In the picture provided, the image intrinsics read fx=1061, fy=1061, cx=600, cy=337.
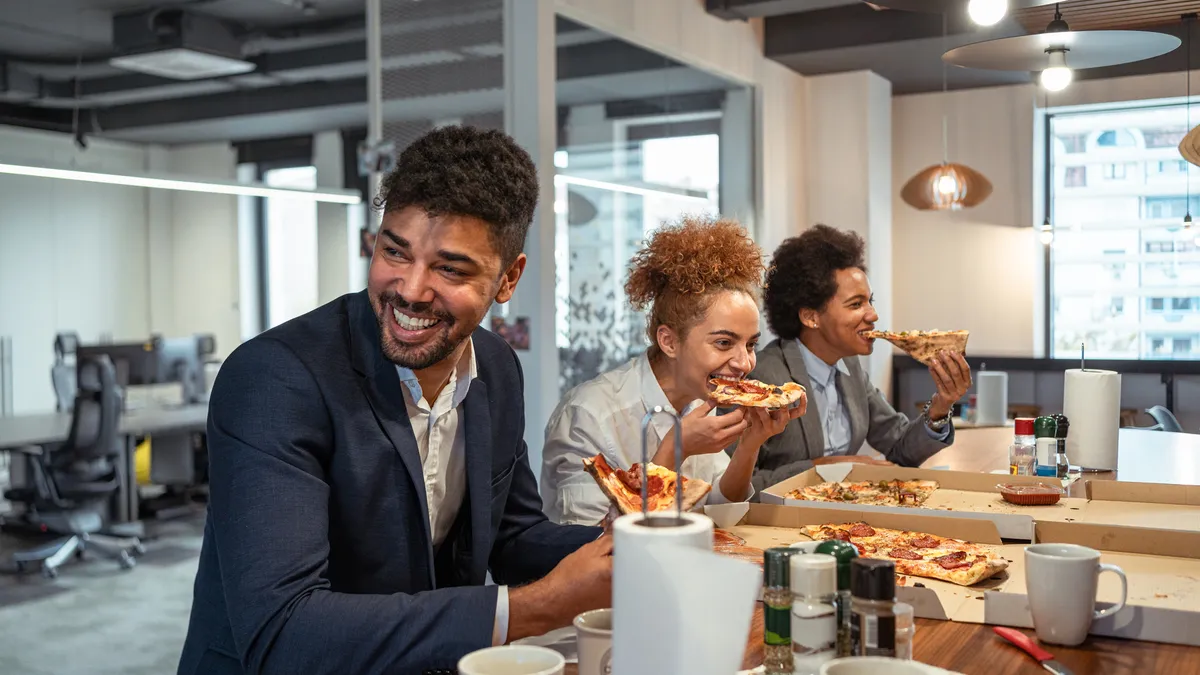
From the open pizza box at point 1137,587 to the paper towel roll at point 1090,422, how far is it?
0.94 m

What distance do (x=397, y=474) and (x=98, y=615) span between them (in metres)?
3.79

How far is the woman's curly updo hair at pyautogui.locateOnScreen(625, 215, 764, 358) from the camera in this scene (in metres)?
2.56

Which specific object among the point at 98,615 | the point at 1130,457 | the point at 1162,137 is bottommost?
the point at 98,615

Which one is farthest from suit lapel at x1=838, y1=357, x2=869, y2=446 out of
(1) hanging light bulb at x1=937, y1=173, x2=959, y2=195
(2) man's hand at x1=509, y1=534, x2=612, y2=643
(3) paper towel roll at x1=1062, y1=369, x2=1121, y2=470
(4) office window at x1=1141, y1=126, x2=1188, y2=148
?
(4) office window at x1=1141, y1=126, x2=1188, y2=148

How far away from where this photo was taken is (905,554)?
5.57ft

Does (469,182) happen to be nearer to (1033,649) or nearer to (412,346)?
(412,346)

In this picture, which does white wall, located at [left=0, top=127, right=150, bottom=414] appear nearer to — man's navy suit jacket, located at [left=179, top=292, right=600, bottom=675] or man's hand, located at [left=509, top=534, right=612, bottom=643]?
man's navy suit jacket, located at [left=179, top=292, right=600, bottom=675]

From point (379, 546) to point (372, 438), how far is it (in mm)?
169

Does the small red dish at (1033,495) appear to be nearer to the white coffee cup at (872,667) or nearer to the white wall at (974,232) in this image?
the white coffee cup at (872,667)

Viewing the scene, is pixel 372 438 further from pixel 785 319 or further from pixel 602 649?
pixel 785 319

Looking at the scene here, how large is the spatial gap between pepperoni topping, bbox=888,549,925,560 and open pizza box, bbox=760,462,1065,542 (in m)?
0.19

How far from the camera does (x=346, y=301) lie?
5.55 feet

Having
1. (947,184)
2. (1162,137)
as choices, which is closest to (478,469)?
(947,184)

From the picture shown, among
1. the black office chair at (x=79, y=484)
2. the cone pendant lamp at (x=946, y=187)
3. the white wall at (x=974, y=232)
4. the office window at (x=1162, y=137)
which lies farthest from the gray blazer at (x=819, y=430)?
the office window at (x=1162, y=137)
